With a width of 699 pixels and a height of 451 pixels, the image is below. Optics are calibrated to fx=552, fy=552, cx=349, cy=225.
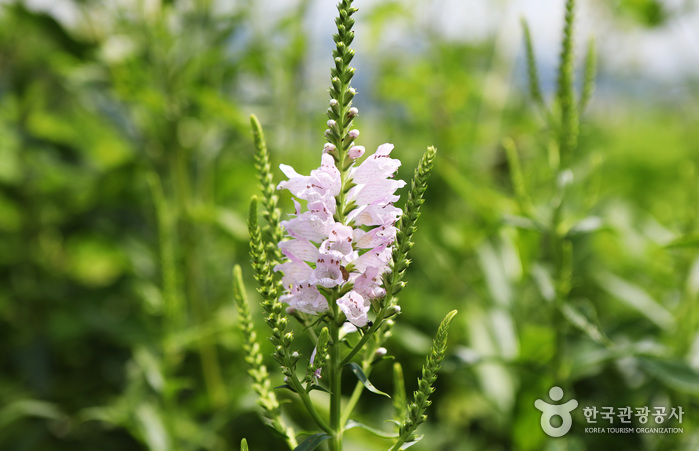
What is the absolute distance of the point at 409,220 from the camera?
733mm

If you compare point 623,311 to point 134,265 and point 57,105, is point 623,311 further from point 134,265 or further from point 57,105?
point 57,105

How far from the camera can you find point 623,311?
8.53 ft

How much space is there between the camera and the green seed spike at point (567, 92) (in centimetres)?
125

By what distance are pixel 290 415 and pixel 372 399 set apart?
0.37 m

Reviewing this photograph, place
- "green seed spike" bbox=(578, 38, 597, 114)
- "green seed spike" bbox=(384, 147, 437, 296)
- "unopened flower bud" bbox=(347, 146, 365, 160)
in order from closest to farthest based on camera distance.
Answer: "green seed spike" bbox=(384, 147, 437, 296), "unopened flower bud" bbox=(347, 146, 365, 160), "green seed spike" bbox=(578, 38, 597, 114)

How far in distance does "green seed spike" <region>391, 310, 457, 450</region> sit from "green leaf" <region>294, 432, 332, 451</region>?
113 mm

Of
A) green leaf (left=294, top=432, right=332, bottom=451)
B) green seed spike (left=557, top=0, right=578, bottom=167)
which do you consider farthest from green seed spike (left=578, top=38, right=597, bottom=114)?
green leaf (left=294, top=432, right=332, bottom=451)

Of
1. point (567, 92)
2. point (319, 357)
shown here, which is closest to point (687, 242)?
point (567, 92)

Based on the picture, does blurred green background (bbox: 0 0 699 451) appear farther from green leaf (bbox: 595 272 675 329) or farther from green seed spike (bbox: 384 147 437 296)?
green seed spike (bbox: 384 147 437 296)

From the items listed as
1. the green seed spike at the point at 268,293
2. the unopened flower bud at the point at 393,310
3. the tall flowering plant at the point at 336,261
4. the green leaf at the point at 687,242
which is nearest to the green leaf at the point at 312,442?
the tall flowering plant at the point at 336,261

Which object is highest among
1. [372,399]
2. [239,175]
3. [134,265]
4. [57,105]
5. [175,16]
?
[175,16]

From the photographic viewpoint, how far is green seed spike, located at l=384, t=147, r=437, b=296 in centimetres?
72

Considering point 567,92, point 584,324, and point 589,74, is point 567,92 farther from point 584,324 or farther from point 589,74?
point 584,324

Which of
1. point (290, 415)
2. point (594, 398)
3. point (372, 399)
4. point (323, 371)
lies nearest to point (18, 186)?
point (290, 415)
